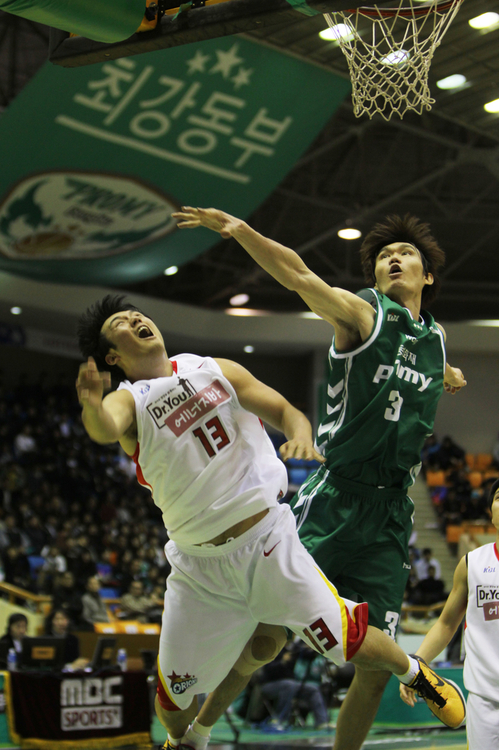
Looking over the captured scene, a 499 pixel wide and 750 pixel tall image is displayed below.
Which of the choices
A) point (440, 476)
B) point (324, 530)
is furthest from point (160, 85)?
point (440, 476)

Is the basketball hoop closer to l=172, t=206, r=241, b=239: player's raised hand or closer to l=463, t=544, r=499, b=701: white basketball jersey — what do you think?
l=172, t=206, r=241, b=239: player's raised hand

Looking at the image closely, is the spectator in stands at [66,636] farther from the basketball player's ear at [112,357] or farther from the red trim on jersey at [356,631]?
the red trim on jersey at [356,631]

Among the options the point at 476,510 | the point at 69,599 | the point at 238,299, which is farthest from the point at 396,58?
the point at 238,299

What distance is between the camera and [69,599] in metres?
12.5

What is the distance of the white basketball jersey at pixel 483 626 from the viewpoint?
4164 mm

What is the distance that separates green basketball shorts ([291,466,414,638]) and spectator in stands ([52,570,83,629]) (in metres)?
8.37

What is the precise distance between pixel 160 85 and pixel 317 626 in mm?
10370

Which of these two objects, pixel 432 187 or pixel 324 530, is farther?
pixel 432 187

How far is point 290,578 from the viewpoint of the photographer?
3.40m

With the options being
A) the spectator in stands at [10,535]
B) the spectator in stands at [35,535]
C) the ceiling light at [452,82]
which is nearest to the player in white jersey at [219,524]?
the ceiling light at [452,82]

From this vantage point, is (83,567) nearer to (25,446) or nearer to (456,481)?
(25,446)

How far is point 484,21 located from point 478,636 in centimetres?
659

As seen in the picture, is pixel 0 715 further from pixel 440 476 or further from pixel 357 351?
pixel 440 476

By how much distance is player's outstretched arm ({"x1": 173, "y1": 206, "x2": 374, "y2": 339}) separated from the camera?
3.59 metres
